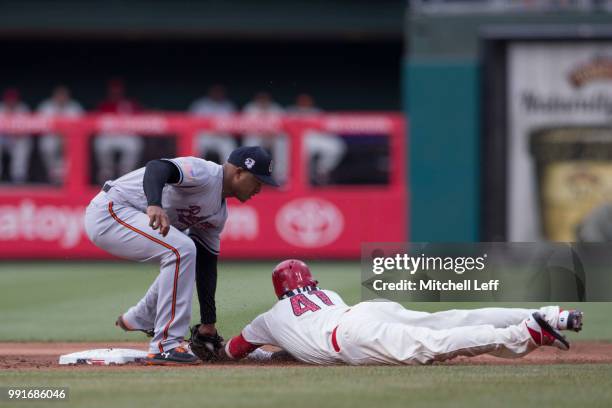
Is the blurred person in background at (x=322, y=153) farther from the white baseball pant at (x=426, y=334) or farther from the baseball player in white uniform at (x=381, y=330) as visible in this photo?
the white baseball pant at (x=426, y=334)

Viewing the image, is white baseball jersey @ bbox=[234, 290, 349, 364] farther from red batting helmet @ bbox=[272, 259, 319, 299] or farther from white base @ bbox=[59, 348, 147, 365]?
white base @ bbox=[59, 348, 147, 365]

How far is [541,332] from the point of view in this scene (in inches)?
259

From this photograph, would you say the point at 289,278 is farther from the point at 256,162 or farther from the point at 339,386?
the point at 339,386

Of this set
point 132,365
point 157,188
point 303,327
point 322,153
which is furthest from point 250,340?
point 322,153

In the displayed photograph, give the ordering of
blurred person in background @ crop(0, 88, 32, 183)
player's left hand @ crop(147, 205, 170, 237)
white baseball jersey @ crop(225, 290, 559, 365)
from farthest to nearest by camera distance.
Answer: blurred person in background @ crop(0, 88, 32, 183) → player's left hand @ crop(147, 205, 170, 237) → white baseball jersey @ crop(225, 290, 559, 365)

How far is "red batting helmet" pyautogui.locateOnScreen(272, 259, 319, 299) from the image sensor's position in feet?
24.1

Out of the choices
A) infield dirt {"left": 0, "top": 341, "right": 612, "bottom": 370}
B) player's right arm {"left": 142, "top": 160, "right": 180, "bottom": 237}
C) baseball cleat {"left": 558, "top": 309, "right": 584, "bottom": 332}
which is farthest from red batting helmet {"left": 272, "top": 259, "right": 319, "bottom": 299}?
baseball cleat {"left": 558, "top": 309, "right": 584, "bottom": 332}

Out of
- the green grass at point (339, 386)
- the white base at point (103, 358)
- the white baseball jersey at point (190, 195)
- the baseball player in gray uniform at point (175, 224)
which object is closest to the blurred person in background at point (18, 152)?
the baseball player in gray uniform at point (175, 224)

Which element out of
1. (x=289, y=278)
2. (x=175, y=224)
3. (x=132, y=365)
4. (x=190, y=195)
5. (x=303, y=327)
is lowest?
(x=132, y=365)

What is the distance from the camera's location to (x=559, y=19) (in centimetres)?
1555

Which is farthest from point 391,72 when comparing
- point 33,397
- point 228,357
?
point 33,397

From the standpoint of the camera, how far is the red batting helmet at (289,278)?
736 cm

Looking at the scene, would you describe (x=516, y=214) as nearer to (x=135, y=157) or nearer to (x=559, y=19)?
(x=559, y=19)

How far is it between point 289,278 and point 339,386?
144 cm
